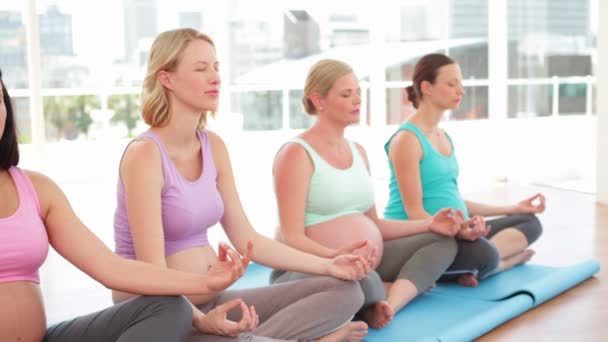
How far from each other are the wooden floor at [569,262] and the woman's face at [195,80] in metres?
1.24

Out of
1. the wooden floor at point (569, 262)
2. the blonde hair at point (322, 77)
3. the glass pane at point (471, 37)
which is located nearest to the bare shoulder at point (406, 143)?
the blonde hair at point (322, 77)

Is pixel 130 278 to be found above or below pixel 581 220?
above

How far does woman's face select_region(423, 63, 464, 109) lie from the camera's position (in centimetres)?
351

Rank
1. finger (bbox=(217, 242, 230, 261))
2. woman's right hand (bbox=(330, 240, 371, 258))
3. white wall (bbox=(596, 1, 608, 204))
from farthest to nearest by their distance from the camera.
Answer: white wall (bbox=(596, 1, 608, 204)), woman's right hand (bbox=(330, 240, 371, 258)), finger (bbox=(217, 242, 230, 261))

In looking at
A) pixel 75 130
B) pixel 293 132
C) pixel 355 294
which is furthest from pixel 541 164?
Result: pixel 355 294

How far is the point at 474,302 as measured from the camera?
10.3 ft

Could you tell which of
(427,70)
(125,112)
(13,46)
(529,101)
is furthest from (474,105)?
(427,70)

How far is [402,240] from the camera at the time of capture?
3244mm

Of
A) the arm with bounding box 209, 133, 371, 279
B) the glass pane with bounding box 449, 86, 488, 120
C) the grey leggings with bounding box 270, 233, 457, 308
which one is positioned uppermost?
the glass pane with bounding box 449, 86, 488, 120

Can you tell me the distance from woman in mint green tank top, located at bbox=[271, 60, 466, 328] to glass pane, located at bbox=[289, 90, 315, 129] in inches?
190

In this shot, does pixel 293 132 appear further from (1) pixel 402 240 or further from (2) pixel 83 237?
(2) pixel 83 237

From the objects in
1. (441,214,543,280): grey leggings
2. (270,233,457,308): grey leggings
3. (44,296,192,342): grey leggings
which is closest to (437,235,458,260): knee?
(270,233,457,308): grey leggings

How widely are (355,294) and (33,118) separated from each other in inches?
215

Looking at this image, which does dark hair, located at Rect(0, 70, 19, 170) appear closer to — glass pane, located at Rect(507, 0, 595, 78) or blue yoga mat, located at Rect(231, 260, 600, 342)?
blue yoga mat, located at Rect(231, 260, 600, 342)
